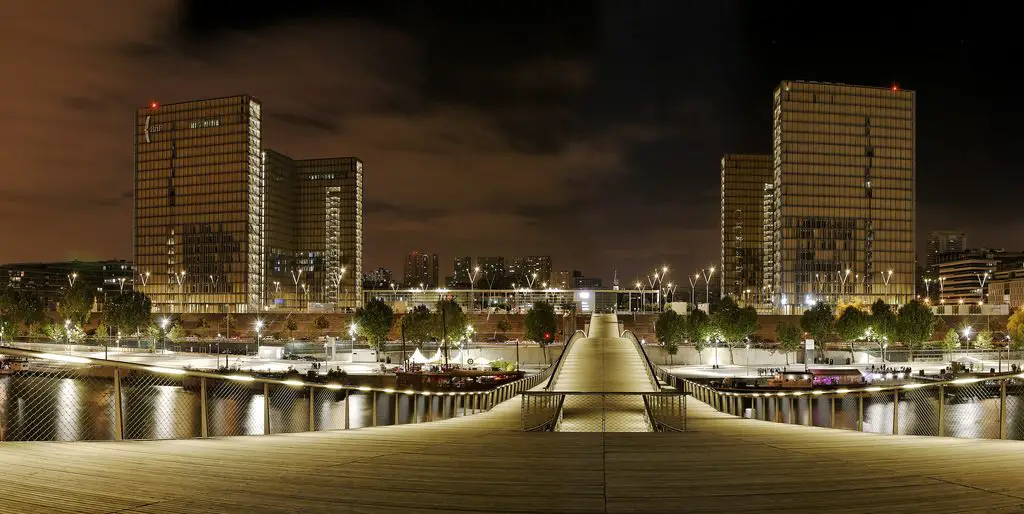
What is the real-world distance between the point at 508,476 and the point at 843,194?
14252 cm

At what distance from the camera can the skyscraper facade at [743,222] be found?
17912 centimetres

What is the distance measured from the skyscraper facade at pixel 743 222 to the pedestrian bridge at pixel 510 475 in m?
174

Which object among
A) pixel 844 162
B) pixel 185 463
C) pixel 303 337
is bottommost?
pixel 303 337

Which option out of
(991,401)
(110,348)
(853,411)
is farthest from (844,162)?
(110,348)

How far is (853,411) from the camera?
52188mm

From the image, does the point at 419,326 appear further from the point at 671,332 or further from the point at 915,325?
the point at 915,325

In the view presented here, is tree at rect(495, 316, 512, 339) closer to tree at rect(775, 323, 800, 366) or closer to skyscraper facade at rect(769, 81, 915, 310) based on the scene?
tree at rect(775, 323, 800, 366)

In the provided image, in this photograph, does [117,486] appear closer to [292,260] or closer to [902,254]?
[902,254]

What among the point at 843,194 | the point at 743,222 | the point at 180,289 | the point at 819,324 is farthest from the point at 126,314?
the point at 743,222

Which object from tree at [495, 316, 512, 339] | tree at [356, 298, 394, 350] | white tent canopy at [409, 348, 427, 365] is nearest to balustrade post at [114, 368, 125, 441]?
white tent canopy at [409, 348, 427, 365]

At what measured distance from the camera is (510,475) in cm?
804

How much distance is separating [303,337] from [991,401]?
294 feet

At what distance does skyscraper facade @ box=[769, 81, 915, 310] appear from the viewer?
135m

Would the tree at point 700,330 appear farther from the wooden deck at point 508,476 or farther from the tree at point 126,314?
the wooden deck at point 508,476
